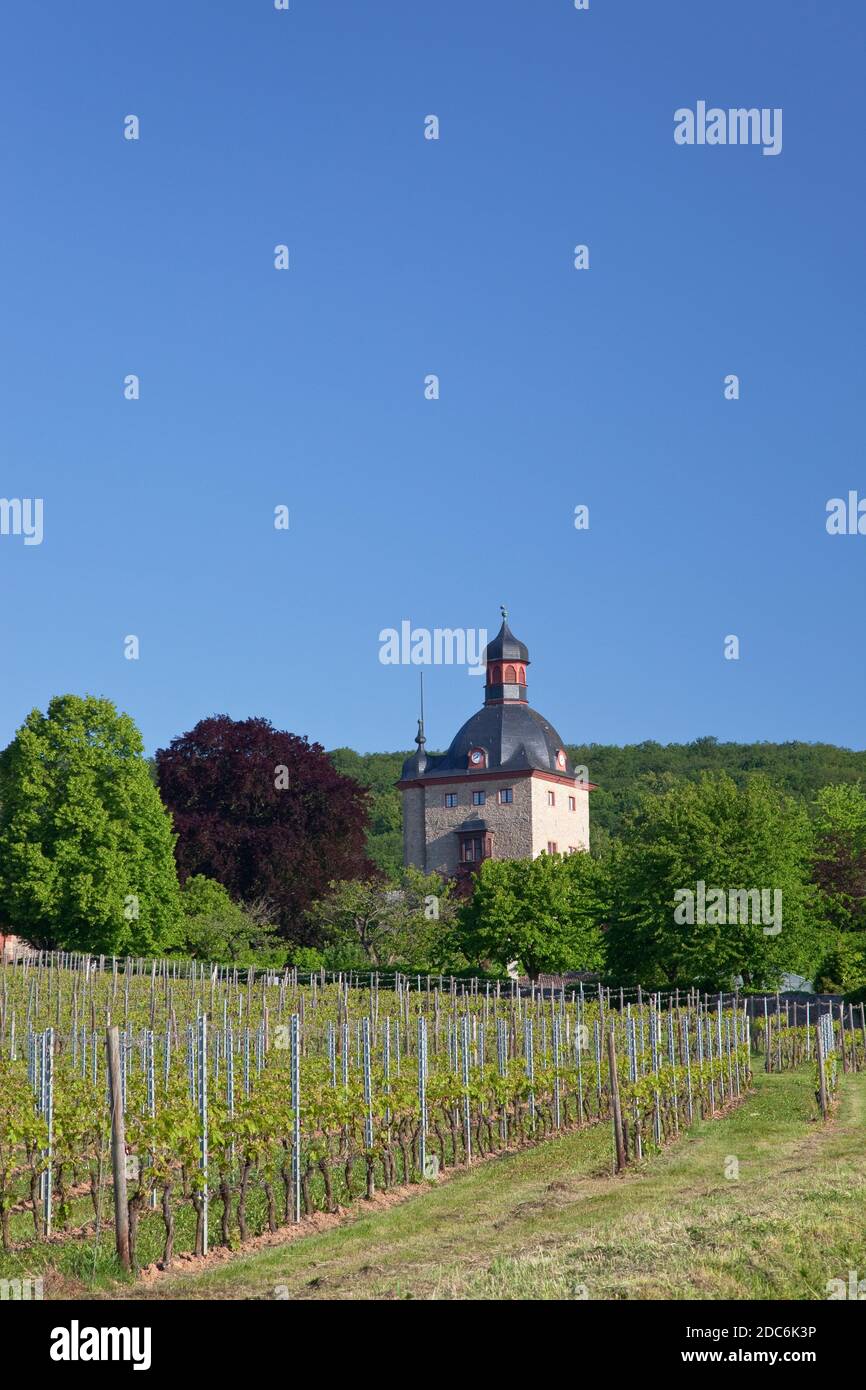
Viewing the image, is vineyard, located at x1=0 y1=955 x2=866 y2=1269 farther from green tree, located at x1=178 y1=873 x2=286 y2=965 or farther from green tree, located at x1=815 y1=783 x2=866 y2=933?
green tree, located at x1=815 y1=783 x2=866 y2=933

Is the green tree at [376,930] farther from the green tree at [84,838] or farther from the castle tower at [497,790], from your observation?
the castle tower at [497,790]

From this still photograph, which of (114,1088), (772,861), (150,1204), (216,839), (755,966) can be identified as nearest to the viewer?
(114,1088)

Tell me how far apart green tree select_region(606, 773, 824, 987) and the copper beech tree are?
13001 millimetres

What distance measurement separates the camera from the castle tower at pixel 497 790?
3211 inches

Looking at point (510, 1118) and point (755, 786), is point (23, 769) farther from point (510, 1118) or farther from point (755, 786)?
point (510, 1118)

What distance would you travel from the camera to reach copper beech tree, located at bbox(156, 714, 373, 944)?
6216cm

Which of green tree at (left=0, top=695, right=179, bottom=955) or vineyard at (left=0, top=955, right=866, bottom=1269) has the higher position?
green tree at (left=0, top=695, right=179, bottom=955)

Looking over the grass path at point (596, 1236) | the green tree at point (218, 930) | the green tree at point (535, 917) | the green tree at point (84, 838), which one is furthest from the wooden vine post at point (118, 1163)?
the green tree at point (535, 917)

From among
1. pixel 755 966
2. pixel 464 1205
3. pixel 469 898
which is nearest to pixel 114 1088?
pixel 464 1205

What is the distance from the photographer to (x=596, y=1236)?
1288 cm

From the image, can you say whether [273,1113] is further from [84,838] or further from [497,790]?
[497,790]

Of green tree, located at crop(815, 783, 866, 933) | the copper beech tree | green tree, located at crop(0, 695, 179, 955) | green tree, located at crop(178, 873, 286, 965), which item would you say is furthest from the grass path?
the copper beech tree
